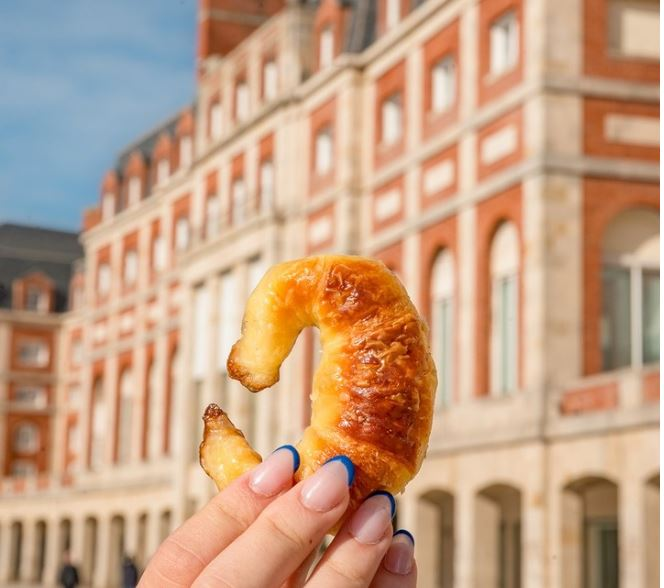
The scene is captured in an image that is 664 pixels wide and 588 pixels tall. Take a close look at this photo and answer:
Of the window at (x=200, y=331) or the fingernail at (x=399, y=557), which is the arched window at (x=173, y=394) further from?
the fingernail at (x=399, y=557)

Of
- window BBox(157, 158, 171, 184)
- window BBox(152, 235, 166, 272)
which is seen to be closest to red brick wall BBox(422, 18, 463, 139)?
window BBox(152, 235, 166, 272)

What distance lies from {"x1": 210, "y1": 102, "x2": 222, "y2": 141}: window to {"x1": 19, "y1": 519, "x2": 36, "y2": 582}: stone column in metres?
Result: 23.4

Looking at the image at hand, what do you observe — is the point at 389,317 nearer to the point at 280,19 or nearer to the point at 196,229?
the point at 280,19

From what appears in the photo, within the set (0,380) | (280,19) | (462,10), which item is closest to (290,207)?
(280,19)

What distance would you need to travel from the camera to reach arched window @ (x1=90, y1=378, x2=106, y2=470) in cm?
5899

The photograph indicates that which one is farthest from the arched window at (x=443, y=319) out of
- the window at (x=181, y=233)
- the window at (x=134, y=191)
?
the window at (x=134, y=191)

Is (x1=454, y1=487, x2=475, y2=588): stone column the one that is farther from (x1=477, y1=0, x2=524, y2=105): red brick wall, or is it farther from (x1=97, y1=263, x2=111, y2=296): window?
(x1=97, y1=263, x2=111, y2=296): window

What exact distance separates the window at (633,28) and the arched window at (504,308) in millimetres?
4287

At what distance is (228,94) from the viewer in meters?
47.6

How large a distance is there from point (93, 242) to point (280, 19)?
21.7 m

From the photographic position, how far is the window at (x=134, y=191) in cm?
5919

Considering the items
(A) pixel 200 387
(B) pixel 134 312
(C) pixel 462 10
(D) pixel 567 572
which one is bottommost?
(D) pixel 567 572

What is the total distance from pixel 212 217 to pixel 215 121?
3.31m

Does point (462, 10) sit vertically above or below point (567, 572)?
above
